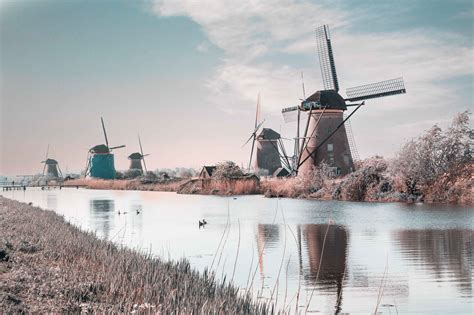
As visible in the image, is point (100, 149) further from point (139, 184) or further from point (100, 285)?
point (100, 285)

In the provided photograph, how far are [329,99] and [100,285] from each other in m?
35.2

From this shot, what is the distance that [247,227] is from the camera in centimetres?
1973

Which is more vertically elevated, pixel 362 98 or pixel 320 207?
pixel 362 98

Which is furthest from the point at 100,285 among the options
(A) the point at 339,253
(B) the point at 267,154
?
(B) the point at 267,154

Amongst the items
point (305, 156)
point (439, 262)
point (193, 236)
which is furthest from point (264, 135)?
point (439, 262)

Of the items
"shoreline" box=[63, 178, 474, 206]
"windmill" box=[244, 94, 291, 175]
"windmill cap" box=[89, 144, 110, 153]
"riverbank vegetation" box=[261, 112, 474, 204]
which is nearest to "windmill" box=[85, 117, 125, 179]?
"windmill cap" box=[89, 144, 110, 153]

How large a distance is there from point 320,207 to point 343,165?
11962 mm

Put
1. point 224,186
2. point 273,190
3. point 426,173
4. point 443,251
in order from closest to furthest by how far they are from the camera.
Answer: point 443,251
point 426,173
point 273,190
point 224,186

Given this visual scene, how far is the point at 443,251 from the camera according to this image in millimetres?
13008

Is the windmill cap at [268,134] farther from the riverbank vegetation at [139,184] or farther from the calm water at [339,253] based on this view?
the calm water at [339,253]

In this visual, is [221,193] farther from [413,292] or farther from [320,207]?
[413,292]

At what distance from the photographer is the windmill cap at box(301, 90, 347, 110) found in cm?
4025

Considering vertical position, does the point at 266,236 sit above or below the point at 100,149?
below

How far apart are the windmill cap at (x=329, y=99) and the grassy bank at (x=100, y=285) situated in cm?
3170
